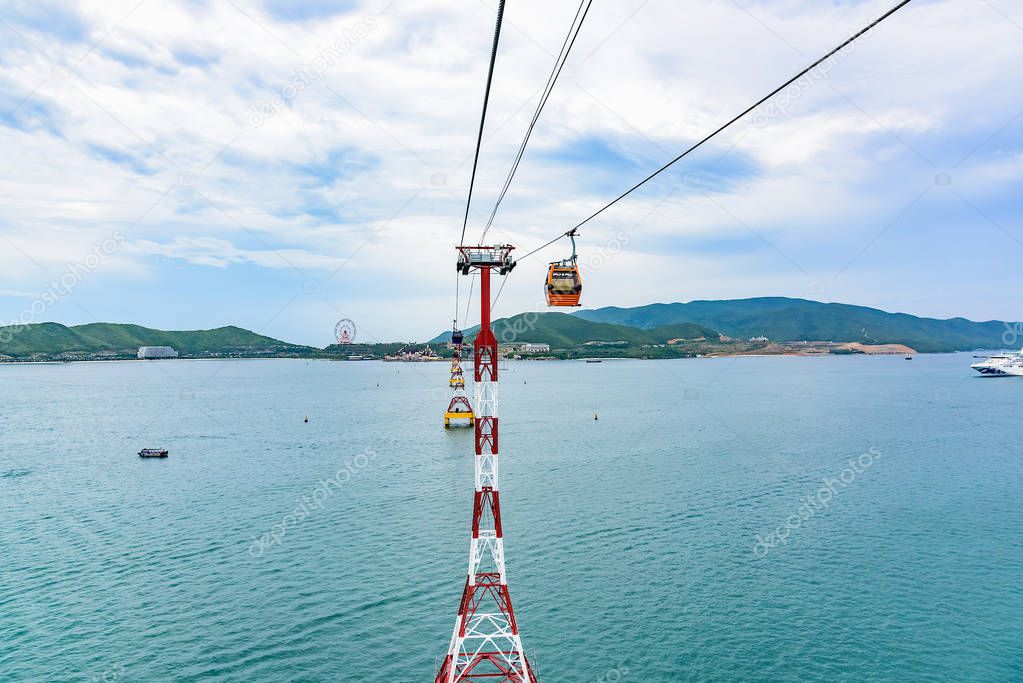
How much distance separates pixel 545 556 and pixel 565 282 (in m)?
25.3

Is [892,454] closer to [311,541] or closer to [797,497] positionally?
[797,497]

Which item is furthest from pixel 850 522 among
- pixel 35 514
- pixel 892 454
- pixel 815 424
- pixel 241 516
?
pixel 35 514

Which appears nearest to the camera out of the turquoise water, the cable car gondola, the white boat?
the cable car gondola

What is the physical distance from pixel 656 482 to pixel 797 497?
1293 centimetres

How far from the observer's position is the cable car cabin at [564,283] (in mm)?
21781

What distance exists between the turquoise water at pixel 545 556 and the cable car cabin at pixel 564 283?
16977 mm

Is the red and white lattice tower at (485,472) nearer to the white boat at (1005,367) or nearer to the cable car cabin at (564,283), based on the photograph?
the cable car cabin at (564,283)

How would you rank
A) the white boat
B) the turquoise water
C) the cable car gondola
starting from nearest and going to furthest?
1. the cable car gondola
2. the turquoise water
3. the white boat

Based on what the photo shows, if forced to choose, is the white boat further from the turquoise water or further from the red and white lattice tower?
the red and white lattice tower

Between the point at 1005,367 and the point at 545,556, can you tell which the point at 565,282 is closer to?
the point at 545,556

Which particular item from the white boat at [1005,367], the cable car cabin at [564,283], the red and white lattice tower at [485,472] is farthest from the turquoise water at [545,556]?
the white boat at [1005,367]

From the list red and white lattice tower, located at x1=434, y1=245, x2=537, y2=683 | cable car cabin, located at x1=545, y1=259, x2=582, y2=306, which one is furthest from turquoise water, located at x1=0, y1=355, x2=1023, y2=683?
cable car cabin, located at x1=545, y1=259, x2=582, y2=306

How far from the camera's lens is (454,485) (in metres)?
62.0

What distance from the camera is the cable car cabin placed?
2178cm
